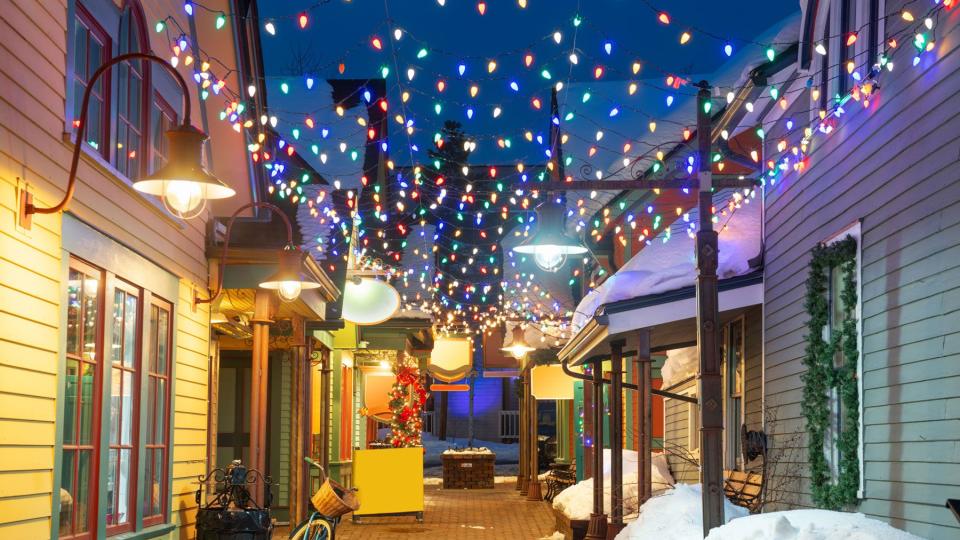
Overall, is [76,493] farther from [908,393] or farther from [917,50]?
[917,50]

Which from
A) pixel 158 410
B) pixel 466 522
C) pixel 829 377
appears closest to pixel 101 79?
pixel 158 410

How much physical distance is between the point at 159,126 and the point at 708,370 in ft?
16.6

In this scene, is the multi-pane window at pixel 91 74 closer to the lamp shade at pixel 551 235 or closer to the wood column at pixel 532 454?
the lamp shade at pixel 551 235

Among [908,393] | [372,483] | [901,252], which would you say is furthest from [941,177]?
[372,483]

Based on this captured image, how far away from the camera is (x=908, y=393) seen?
301 inches

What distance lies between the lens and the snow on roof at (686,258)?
12344 millimetres

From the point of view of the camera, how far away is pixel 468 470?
31359 mm

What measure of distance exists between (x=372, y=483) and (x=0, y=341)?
1376 cm

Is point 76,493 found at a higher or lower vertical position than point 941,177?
lower

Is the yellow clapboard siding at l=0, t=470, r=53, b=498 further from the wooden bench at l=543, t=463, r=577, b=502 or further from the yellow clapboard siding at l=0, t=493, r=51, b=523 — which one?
the wooden bench at l=543, t=463, r=577, b=502

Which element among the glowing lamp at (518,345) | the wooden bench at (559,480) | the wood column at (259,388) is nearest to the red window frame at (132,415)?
the wood column at (259,388)

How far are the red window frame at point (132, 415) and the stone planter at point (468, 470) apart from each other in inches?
896

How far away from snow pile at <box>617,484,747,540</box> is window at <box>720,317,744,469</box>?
319 cm

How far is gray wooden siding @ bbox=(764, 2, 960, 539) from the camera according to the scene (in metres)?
6.99
